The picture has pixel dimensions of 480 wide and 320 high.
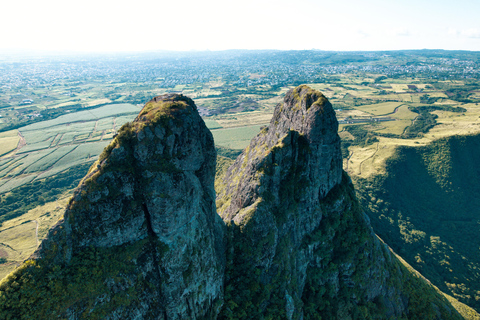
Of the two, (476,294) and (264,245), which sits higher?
(264,245)

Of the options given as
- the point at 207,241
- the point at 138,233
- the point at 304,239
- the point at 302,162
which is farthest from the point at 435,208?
the point at 138,233

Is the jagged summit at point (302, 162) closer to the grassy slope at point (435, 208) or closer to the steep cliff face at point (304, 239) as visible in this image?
the steep cliff face at point (304, 239)

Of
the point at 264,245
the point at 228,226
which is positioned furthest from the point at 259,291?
the point at 228,226

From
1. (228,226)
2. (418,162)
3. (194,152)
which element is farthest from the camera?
(418,162)

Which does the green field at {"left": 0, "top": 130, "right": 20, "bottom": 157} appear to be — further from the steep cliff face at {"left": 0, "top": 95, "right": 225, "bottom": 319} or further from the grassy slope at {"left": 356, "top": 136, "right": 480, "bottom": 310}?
the grassy slope at {"left": 356, "top": 136, "right": 480, "bottom": 310}

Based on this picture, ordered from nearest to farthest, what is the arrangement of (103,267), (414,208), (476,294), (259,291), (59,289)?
(59,289)
(103,267)
(259,291)
(476,294)
(414,208)

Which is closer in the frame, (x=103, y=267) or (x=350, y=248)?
(x=103, y=267)

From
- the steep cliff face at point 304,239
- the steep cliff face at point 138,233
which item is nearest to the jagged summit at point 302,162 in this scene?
the steep cliff face at point 304,239

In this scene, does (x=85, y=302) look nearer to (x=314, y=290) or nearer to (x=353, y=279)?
(x=314, y=290)
